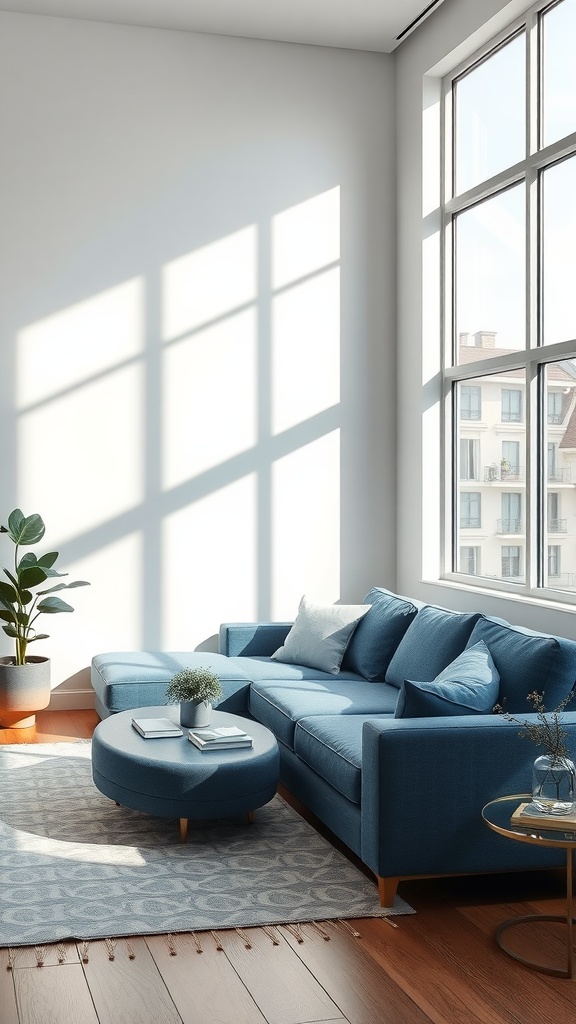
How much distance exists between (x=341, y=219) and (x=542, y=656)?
3772 millimetres

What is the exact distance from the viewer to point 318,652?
5.35 meters

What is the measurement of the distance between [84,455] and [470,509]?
231 cm

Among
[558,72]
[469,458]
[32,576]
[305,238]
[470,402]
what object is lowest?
[32,576]

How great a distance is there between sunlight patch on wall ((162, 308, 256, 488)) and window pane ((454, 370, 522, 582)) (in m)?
1.33

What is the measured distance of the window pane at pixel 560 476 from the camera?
15.4 feet

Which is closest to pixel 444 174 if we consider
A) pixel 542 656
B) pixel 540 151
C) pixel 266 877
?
pixel 540 151

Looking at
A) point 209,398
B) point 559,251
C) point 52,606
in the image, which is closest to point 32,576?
point 52,606

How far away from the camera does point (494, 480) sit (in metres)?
5.46

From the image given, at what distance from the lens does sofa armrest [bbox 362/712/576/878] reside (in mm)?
3166


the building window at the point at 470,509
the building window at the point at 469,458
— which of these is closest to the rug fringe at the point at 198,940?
the building window at the point at 470,509

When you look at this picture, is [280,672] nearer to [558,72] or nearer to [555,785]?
[555,785]

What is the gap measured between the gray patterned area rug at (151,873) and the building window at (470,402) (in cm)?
250

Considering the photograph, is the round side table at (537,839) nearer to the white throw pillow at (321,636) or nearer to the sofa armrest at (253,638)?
the white throw pillow at (321,636)

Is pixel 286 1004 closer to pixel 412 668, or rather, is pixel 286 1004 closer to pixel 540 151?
pixel 412 668
